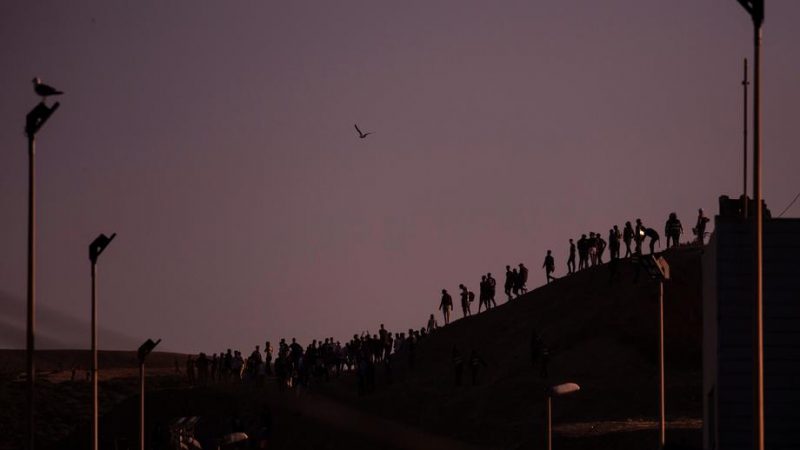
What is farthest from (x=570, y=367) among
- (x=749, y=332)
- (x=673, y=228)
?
(x=749, y=332)

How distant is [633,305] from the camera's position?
303ft

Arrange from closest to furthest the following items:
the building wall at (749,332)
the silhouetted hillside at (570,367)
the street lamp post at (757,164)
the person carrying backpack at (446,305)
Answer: the street lamp post at (757,164), the building wall at (749,332), the silhouetted hillside at (570,367), the person carrying backpack at (446,305)

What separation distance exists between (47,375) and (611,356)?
4440 centimetres

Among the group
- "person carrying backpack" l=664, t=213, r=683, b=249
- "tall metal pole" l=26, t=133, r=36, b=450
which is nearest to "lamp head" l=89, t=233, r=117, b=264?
"tall metal pole" l=26, t=133, r=36, b=450

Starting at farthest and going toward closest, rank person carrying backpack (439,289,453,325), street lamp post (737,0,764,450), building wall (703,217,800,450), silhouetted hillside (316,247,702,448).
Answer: person carrying backpack (439,289,453,325) → silhouetted hillside (316,247,702,448) → building wall (703,217,800,450) → street lamp post (737,0,764,450)

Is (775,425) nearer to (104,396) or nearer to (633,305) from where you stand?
(633,305)

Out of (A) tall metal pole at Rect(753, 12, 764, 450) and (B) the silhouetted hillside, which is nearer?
(A) tall metal pole at Rect(753, 12, 764, 450)

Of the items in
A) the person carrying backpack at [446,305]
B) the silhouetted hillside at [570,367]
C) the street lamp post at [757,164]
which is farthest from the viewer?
the person carrying backpack at [446,305]

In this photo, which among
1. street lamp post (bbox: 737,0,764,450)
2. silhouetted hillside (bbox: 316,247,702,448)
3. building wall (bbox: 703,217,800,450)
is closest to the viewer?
street lamp post (bbox: 737,0,764,450)

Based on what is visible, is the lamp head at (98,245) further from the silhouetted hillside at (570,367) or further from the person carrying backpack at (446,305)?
the person carrying backpack at (446,305)

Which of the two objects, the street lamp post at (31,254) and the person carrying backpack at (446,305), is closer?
the street lamp post at (31,254)

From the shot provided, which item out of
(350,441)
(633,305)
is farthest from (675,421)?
(633,305)

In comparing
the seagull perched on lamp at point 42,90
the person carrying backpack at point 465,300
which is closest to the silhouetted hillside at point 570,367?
the person carrying backpack at point 465,300

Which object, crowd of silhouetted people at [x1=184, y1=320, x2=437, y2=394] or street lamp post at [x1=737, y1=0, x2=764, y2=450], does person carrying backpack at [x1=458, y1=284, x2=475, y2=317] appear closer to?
crowd of silhouetted people at [x1=184, y1=320, x2=437, y2=394]
